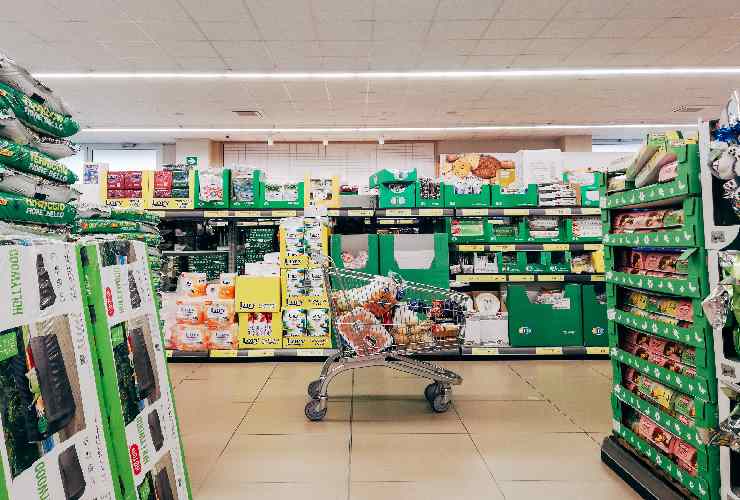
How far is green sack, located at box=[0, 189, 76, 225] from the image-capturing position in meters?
1.89

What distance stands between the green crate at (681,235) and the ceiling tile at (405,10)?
157 inches

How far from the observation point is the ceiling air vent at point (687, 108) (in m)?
9.77

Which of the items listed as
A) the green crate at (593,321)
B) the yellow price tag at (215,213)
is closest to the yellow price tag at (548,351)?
the green crate at (593,321)

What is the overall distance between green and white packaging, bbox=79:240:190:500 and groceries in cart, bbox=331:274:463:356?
1573 mm

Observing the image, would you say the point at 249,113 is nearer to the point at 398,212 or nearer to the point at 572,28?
the point at 398,212

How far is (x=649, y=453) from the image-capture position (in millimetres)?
2223

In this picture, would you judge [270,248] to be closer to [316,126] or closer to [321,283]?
[321,283]

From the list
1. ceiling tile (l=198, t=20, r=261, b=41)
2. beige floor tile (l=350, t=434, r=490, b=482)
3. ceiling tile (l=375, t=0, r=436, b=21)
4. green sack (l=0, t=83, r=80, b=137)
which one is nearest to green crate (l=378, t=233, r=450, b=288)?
beige floor tile (l=350, t=434, r=490, b=482)

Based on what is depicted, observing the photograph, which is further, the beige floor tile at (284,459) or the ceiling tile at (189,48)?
the ceiling tile at (189,48)

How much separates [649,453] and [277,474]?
5.83 ft

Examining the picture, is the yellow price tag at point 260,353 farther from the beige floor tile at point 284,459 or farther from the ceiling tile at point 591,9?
the ceiling tile at point 591,9

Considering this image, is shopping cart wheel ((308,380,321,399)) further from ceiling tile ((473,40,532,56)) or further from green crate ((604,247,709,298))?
ceiling tile ((473,40,532,56))

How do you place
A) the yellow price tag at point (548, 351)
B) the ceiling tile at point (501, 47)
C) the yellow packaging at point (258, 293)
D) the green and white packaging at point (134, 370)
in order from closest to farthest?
the green and white packaging at point (134, 370), the yellow packaging at point (258, 293), the yellow price tag at point (548, 351), the ceiling tile at point (501, 47)

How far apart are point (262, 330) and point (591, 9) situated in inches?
200
